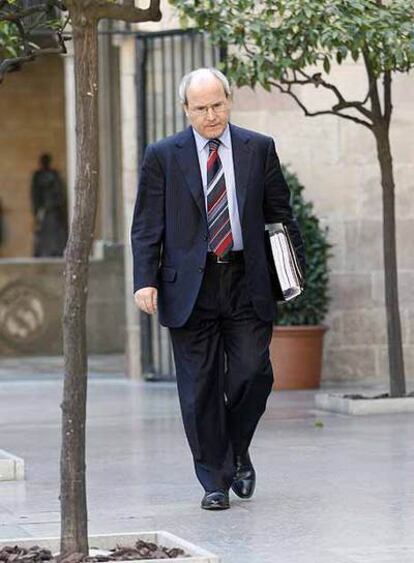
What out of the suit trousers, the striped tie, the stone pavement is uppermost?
the striped tie

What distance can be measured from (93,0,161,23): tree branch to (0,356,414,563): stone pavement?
6.75 feet

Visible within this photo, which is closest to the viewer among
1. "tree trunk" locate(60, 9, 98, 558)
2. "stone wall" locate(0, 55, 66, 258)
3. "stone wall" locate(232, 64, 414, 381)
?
"tree trunk" locate(60, 9, 98, 558)

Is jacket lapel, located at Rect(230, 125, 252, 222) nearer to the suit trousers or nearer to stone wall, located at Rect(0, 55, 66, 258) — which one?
the suit trousers

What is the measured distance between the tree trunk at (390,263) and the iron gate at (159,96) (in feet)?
11.5

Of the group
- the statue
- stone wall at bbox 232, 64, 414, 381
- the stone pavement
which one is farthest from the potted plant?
the statue

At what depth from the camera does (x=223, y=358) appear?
781 cm

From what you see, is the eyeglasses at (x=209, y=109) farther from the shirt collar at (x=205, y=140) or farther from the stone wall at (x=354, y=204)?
the stone wall at (x=354, y=204)

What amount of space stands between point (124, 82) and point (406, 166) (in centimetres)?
279

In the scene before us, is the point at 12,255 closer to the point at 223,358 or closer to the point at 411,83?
the point at 411,83

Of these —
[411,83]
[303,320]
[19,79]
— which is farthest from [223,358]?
[19,79]

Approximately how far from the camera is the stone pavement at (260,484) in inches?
272

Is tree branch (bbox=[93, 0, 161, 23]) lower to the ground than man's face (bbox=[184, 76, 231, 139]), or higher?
higher

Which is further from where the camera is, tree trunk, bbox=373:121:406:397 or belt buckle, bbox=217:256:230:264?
tree trunk, bbox=373:121:406:397

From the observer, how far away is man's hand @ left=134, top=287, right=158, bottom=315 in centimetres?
757
